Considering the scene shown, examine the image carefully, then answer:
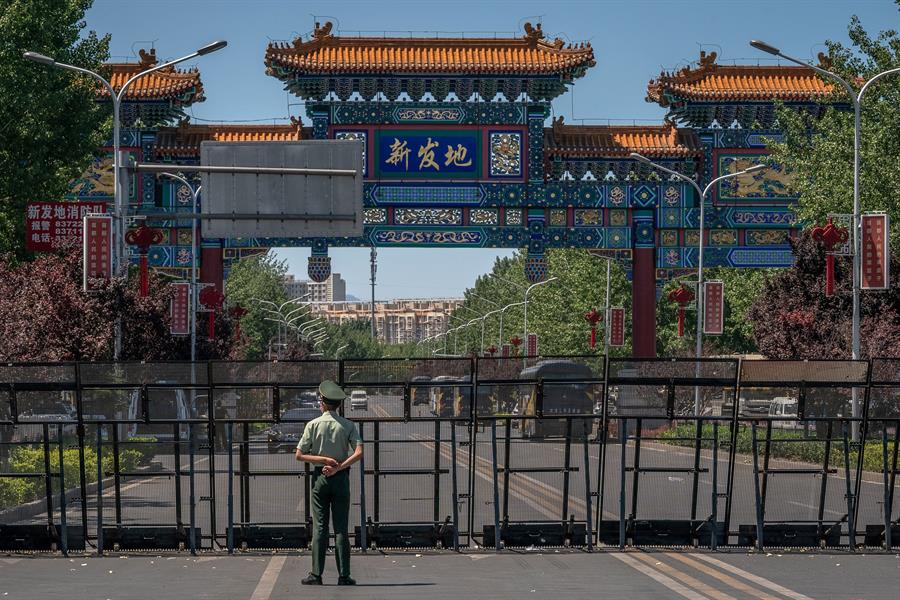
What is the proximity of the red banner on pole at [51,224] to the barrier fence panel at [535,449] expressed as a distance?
64.1ft

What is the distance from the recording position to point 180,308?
47.1m

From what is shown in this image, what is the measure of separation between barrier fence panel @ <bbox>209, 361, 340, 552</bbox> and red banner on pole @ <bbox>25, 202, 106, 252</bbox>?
62.5 ft

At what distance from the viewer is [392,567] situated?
1561 cm

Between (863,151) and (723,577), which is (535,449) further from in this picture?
(863,151)

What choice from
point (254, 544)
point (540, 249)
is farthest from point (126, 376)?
point (540, 249)

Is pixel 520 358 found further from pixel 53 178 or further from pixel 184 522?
pixel 53 178

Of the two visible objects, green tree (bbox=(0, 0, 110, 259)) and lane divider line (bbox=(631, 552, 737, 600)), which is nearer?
lane divider line (bbox=(631, 552, 737, 600))

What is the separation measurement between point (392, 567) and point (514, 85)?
35.4 m

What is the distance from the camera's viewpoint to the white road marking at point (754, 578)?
13.2 metres

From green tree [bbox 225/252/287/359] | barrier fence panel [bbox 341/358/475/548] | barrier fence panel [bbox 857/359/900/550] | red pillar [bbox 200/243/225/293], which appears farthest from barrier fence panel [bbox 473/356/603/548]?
green tree [bbox 225/252/287/359]

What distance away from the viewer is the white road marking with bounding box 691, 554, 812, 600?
13172mm

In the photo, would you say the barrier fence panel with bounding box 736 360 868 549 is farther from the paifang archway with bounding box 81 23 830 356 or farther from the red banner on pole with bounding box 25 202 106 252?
the paifang archway with bounding box 81 23 830 356

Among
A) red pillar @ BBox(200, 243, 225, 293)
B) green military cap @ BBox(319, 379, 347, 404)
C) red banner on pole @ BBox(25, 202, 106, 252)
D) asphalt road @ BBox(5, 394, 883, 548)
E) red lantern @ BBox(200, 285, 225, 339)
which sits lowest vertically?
asphalt road @ BBox(5, 394, 883, 548)

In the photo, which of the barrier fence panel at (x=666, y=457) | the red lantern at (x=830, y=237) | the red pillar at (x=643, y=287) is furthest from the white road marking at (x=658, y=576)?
the red pillar at (x=643, y=287)
